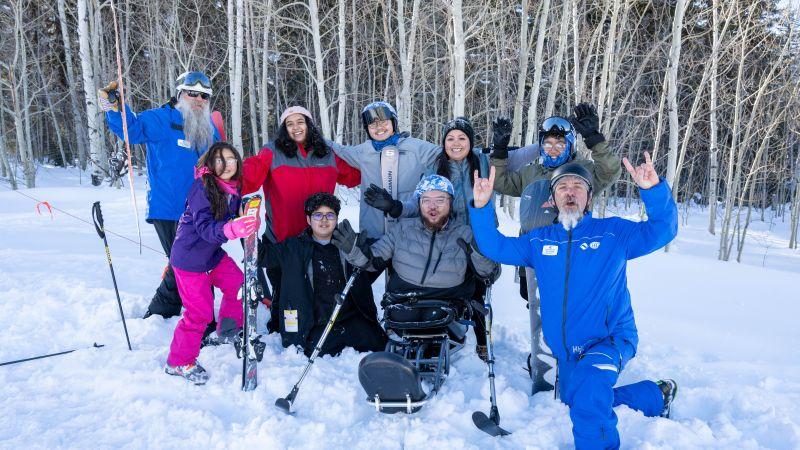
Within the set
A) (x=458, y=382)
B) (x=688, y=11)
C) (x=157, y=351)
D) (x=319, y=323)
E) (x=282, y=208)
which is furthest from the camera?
(x=688, y=11)

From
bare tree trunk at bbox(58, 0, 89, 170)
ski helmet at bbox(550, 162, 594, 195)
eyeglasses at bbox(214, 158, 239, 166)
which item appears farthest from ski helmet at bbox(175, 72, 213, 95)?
bare tree trunk at bbox(58, 0, 89, 170)

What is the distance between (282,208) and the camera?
4.39 meters

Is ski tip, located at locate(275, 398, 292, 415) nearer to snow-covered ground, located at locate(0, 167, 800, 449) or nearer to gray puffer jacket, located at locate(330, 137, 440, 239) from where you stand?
snow-covered ground, located at locate(0, 167, 800, 449)

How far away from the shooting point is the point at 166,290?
4359 mm

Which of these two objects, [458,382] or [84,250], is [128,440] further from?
[84,250]

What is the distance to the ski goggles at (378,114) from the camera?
13.5 feet

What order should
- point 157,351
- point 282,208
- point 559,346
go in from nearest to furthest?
point 559,346
point 157,351
point 282,208

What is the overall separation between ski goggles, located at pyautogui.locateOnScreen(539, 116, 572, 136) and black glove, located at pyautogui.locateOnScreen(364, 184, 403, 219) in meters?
1.35

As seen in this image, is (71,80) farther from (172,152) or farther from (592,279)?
(592,279)

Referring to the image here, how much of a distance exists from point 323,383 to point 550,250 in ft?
6.17

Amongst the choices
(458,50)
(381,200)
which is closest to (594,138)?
(381,200)

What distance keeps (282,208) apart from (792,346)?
4.74m

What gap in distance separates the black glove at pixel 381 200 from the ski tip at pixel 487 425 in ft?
5.88

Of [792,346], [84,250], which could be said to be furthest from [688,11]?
[84,250]
